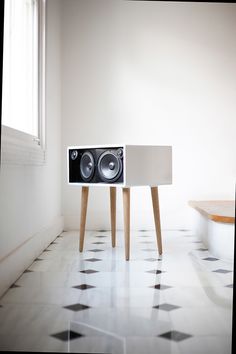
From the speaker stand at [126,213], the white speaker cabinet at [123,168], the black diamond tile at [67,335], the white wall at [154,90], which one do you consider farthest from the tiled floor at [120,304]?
the white wall at [154,90]

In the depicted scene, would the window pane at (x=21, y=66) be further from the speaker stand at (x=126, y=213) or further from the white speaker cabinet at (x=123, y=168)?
the speaker stand at (x=126, y=213)

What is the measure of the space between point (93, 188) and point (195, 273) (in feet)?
7.37

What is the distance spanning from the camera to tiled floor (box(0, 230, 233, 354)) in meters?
1.67

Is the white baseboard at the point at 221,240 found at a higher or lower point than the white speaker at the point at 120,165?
lower

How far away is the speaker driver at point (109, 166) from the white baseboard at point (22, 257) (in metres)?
0.66

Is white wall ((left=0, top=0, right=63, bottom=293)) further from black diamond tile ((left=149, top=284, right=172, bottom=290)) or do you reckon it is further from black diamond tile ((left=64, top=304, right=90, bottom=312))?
black diamond tile ((left=149, top=284, right=172, bottom=290))

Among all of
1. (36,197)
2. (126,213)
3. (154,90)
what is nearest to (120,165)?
(126,213)

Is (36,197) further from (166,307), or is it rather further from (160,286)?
(166,307)

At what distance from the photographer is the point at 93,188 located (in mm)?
4965

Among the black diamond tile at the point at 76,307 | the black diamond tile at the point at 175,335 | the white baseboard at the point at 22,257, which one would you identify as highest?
the white baseboard at the point at 22,257

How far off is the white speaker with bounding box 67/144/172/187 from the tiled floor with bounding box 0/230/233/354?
1.83 ft

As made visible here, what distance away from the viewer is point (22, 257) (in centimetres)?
286

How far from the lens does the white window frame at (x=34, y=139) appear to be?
253 centimetres

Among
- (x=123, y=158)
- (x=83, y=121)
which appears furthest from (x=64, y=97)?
(x=123, y=158)
